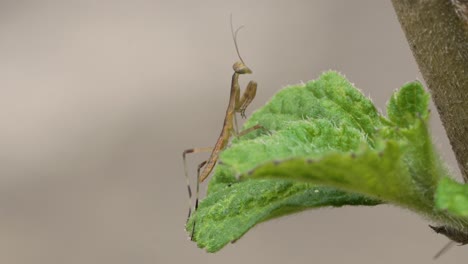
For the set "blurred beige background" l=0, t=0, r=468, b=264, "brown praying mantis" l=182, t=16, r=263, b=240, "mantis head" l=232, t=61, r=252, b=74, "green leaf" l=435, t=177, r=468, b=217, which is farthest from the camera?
"blurred beige background" l=0, t=0, r=468, b=264

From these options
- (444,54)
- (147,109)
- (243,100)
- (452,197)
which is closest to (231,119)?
(243,100)

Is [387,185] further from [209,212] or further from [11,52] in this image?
[11,52]

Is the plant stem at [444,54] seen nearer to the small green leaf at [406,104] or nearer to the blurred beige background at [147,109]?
the small green leaf at [406,104]

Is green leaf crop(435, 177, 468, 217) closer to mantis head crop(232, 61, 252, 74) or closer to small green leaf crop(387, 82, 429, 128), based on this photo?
small green leaf crop(387, 82, 429, 128)

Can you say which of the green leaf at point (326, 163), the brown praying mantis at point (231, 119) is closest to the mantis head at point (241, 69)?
the brown praying mantis at point (231, 119)

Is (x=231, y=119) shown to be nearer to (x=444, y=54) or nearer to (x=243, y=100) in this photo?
(x=243, y=100)

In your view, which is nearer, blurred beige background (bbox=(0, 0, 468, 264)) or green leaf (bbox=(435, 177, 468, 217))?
green leaf (bbox=(435, 177, 468, 217))

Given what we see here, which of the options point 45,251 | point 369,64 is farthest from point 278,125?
point 369,64

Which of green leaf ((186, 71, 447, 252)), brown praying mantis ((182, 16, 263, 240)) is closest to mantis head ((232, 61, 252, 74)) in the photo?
brown praying mantis ((182, 16, 263, 240))

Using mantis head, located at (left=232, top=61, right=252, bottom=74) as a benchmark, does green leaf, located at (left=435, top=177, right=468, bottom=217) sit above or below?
below
